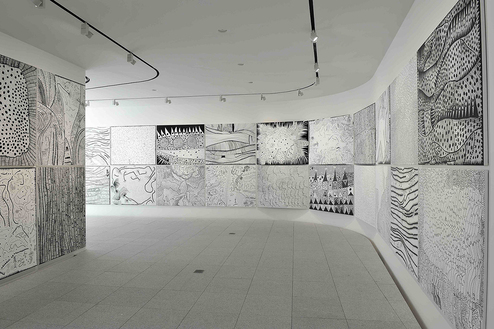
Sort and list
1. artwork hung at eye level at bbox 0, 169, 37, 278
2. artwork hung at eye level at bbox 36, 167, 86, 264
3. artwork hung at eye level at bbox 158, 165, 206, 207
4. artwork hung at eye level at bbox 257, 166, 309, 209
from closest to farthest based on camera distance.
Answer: artwork hung at eye level at bbox 0, 169, 37, 278 < artwork hung at eye level at bbox 36, 167, 86, 264 < artwork hung at eye level at bbox 257, 166, 309, 209 < artwork hung at eye level at bbox 158, 165, 206, 207

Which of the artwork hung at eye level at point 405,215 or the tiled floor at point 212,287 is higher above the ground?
the artwork hung at eye level at point 405,215

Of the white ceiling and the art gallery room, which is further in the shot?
the white ceiling

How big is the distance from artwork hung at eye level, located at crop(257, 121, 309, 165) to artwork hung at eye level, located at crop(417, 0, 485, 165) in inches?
245

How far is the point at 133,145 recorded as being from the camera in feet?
34.0

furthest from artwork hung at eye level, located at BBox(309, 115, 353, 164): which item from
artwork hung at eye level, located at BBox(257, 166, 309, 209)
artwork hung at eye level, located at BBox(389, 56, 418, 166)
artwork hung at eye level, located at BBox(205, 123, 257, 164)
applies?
artwork hung at eye level, located at BBox(389, 56, 418, 166)

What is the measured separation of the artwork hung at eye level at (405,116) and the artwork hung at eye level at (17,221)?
17.0ft

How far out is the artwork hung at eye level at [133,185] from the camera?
10258mm

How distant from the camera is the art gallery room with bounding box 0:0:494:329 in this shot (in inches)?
92.1

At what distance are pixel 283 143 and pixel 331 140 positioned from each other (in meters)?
1.50

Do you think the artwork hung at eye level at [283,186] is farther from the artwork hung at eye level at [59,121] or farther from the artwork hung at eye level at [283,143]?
the artwork hung at eye level at [59,121]

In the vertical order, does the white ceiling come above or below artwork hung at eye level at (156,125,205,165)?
above

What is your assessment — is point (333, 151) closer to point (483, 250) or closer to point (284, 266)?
point (284, 266)

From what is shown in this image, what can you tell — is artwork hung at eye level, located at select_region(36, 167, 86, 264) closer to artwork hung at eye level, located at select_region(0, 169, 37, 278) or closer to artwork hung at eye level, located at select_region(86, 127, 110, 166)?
artwork hung at eye level, located at select_region(0, 169, 37, 278)

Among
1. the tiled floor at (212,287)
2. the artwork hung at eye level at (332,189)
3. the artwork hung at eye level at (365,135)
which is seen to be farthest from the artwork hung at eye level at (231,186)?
the artwork hung at eye level at (365,135)
